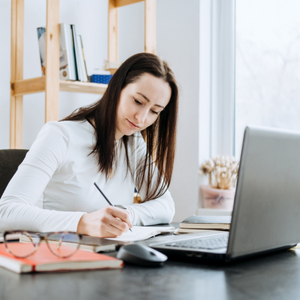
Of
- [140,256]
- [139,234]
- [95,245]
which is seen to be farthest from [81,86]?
[140,256]

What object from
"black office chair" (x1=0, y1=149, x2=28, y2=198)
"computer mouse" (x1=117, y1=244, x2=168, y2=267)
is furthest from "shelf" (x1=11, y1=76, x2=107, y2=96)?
"computer mouse" (x1=117, y1=244, x2=168, y2=267)

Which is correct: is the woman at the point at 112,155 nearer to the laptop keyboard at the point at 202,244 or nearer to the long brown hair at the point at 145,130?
the long brown hair at the point at 145,130

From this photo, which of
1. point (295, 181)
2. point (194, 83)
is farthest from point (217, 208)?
point (295, 181)

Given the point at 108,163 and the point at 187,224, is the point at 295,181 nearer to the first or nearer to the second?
the point at 187,224

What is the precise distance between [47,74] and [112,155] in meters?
0.79

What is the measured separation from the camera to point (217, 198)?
2279mm

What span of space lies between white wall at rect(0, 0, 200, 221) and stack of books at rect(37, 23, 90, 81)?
0.25 m

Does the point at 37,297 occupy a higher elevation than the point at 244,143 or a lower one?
lower

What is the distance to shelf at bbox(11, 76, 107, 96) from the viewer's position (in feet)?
6.50

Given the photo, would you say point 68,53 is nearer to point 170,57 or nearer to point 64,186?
point 170,57

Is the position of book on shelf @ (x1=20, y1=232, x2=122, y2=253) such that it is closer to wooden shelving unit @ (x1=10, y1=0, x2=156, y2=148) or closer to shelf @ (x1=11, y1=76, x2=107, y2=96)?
wooden shelving unit @ (x1=10, y1=0, x2=156, y2=148)

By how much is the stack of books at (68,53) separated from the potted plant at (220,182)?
2.98ft

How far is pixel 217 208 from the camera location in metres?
2.28

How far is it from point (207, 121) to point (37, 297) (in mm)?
2112
